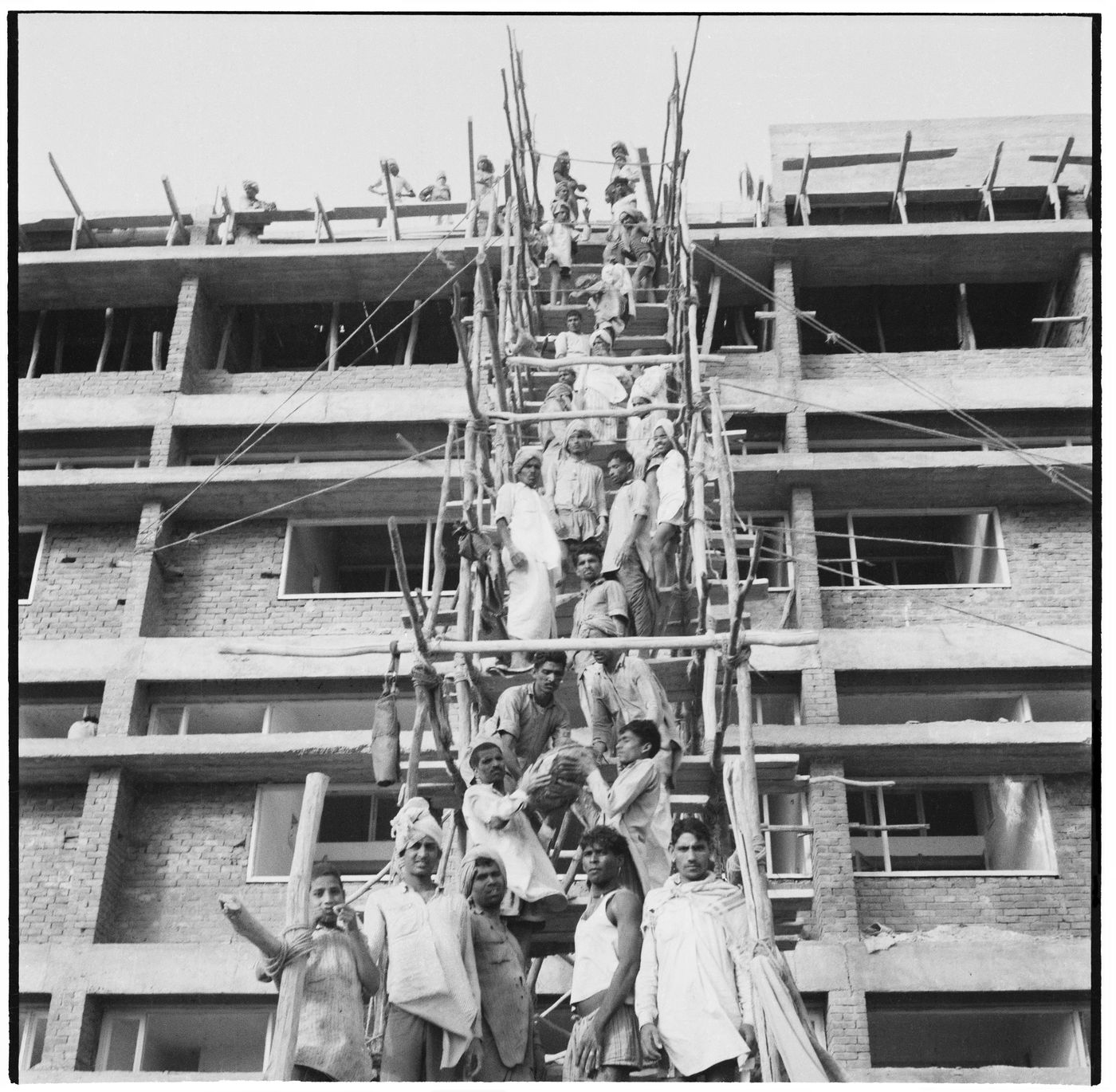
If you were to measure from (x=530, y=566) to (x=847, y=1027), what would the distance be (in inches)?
177

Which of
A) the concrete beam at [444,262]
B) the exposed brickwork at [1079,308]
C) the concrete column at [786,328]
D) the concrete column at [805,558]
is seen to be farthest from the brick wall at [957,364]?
the concrete column at [805,558]

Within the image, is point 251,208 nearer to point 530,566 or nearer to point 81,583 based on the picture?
point 81,583

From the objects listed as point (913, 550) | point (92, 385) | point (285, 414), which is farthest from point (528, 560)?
point (92, 385)

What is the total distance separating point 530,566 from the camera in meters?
12.3

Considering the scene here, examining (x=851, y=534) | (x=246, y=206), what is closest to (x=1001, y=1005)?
(x=851, y=534)

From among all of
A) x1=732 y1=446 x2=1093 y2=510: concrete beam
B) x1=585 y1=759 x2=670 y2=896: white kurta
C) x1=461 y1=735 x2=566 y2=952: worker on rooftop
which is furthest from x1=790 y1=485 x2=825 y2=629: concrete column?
x1=461 y1=735 x2=566 y2=952: worker on rooftop

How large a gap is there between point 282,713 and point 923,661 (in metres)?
6.14

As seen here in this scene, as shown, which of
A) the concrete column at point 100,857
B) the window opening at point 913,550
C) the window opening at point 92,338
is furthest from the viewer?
the window opening at point 92,338

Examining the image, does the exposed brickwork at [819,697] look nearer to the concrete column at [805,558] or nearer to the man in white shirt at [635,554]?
the concrete column at [805,558]

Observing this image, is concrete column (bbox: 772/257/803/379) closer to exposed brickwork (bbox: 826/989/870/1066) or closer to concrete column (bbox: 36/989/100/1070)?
exposed brickwork (bbox: 826/989/870/1066)

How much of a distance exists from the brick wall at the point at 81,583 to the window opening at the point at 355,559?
5.60ft

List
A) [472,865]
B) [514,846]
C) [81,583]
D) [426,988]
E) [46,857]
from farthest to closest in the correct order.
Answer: [81,583]
[46,857]
[514,846]
[472,865]
[426,988]

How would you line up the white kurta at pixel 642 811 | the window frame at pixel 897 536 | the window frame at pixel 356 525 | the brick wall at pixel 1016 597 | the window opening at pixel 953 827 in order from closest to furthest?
1. the white kurta at pixel 642 811
2. the window opening at pixel 953 827
3. the brick wall at pixel 1016 597
4. the window frame at pixel 897 536
5. the window frame at pixel 356 525

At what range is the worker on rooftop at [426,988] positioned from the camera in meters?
8.08
